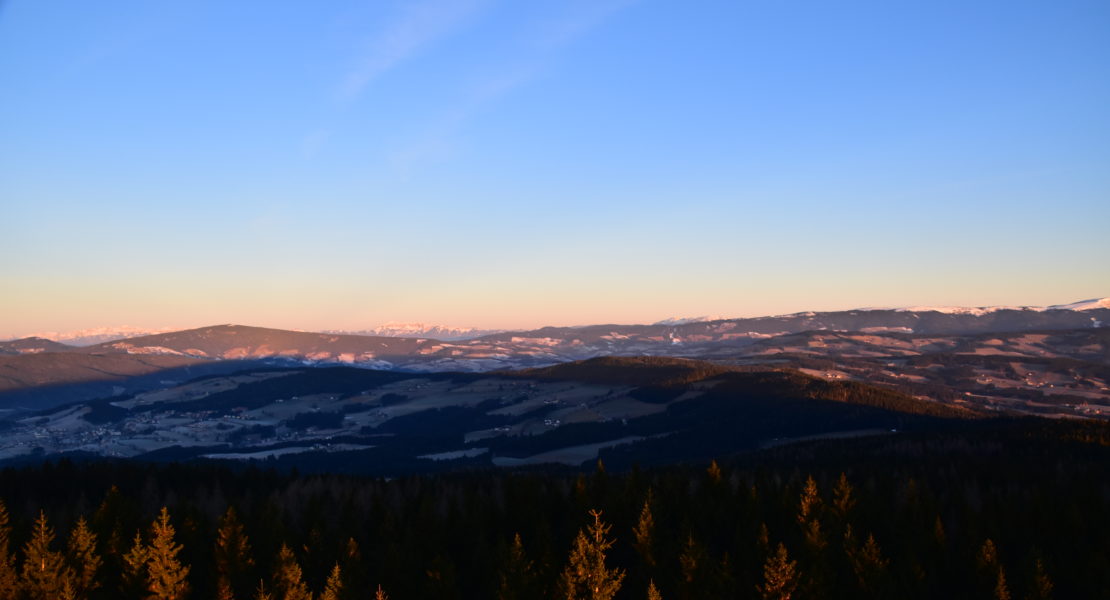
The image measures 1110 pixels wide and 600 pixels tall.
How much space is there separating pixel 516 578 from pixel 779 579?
85.8ft

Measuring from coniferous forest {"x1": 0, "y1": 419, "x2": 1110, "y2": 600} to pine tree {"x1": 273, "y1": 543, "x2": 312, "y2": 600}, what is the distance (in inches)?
7.9

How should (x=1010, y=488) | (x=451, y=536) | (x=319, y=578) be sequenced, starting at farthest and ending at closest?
1. (x=1010, y=488)
2. (x=451, y=536)
3. (x=319, y=578)

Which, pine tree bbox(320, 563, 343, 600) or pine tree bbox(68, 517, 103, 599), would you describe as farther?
pine tree bbox(68, 517, 103, 599)

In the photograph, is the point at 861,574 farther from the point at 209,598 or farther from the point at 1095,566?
the point at 209,598

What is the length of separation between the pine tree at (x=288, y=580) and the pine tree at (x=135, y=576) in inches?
506

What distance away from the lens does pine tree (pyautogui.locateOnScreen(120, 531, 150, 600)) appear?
309 ft

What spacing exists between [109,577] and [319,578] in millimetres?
21743

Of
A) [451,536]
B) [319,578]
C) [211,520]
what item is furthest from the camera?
[211,520]

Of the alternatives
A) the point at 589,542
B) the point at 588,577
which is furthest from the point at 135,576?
the point at 589,542

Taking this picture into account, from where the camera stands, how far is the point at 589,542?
10338 cm

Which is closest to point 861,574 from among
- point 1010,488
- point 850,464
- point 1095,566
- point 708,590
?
point 708,590

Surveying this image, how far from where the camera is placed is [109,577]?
100m

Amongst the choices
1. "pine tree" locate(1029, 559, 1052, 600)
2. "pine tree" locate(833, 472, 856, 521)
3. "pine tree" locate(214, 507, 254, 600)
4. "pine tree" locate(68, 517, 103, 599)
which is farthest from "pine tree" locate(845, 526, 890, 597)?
"pine tree" locate(68, 517, 103, 599)

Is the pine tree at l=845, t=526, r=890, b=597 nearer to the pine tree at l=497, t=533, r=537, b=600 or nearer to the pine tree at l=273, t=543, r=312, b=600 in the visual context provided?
the pine tree at l=497, t=533, r=537, b=600
